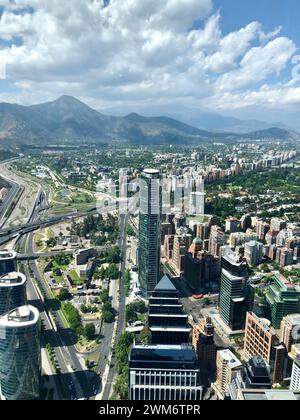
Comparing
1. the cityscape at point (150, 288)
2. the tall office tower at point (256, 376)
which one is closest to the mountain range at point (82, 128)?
the cityscape at point (150, 288)

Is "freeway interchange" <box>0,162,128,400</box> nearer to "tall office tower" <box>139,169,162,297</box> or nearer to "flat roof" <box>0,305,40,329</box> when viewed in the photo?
"tall office tower" <box>139,169,162,297</box>

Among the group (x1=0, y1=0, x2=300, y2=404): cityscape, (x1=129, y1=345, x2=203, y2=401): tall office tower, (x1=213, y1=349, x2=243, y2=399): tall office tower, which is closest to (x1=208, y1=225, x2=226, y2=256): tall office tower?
(x1=0, y1=0, x2=300, y2=404): cityscape

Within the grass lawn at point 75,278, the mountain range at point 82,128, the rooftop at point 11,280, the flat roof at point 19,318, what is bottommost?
→ the grass lawn at point 75,278

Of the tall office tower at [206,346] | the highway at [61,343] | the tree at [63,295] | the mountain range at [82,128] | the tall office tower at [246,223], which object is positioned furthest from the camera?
the mountain range at [82,128]

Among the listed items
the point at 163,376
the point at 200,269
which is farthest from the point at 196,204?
the point at 163,376

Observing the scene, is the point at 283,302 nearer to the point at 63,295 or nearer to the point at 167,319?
the point at 167,319

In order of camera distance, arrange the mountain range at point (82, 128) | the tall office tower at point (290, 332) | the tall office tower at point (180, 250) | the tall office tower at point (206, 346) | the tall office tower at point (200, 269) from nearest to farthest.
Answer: the tall office tower at point (206, 346) → the tall office tower at point (290, 332) → the tall office tower at point (200, 269) → the tall office tower at point (180, 250) → the mountain range at point (82, 128)

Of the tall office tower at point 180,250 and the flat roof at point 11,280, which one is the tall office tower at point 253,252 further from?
the flat roof at point 11,280
